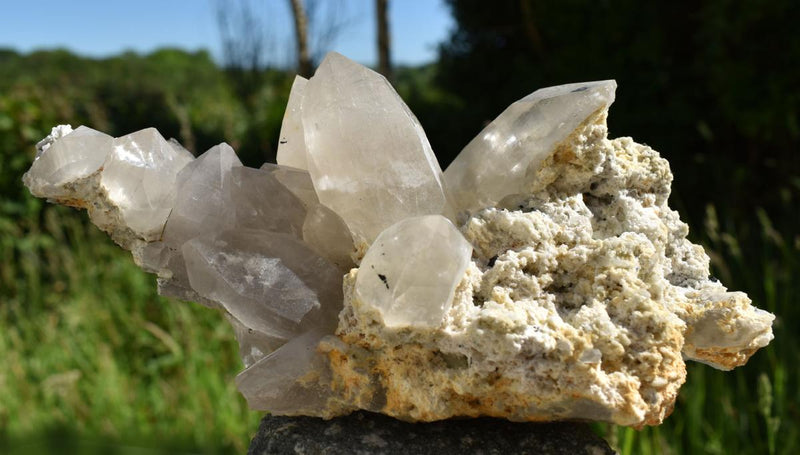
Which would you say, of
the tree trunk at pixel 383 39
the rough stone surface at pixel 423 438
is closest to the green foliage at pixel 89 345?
the tree trunk at pixel 383 39

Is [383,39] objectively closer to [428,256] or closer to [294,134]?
[294,134]

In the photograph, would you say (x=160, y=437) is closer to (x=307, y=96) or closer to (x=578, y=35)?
(x=307, y=96)

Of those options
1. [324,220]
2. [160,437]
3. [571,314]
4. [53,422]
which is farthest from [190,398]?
[571,314]

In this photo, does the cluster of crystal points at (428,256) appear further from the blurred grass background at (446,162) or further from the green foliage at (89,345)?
the green foliage at (89,345)

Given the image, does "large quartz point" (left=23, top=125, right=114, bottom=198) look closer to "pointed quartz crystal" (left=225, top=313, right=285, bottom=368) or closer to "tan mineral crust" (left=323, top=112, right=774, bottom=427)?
"pointed quartz crystal" (left=225, top=313, right=285, bottom=368)

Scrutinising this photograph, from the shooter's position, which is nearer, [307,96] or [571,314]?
[571,314]
